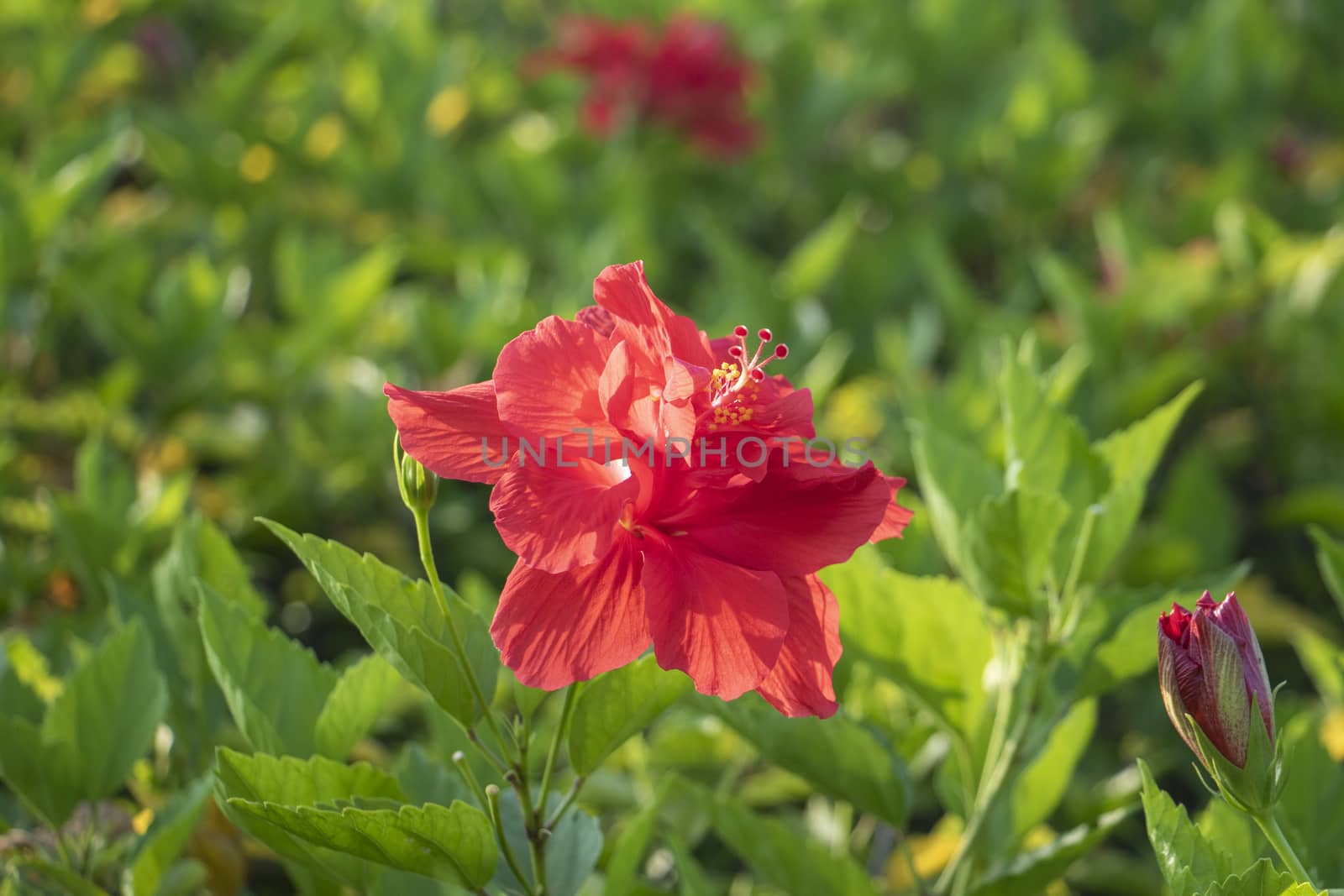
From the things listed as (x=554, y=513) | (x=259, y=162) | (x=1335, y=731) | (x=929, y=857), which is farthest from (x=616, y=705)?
(x=259, y=162)

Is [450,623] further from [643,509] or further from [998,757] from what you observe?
[998,757]

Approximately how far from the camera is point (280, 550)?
182cm

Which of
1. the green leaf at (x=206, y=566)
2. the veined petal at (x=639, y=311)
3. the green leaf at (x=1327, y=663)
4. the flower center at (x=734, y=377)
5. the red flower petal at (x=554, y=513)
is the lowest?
the green leaf at (x=1327, y=663)

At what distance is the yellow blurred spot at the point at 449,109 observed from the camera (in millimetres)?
2705

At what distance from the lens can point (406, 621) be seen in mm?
767

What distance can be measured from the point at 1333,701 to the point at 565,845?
3.48 ft

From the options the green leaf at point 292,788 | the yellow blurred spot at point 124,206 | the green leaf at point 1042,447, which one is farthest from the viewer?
the yellow blurred spot at point 124,206

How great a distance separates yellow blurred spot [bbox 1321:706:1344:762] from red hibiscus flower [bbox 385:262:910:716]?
0.93 meters

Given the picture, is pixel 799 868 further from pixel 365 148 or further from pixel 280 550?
pixel 365 148

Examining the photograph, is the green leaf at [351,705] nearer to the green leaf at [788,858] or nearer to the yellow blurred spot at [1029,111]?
the green leaf at [788,858]

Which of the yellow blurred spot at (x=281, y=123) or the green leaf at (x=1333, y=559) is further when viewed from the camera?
the yellow blurred spot at (x=281, y=123)

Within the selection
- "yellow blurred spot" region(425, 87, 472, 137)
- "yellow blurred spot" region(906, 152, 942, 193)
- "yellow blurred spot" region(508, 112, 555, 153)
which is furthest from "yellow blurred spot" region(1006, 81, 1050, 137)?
"yellow blurred spot" region(425, 87, 472, 137)

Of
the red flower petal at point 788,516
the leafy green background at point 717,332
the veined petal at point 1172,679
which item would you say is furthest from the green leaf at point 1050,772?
the red flower petal at point 788,516

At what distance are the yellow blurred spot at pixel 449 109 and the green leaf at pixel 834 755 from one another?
1988 millimetres
